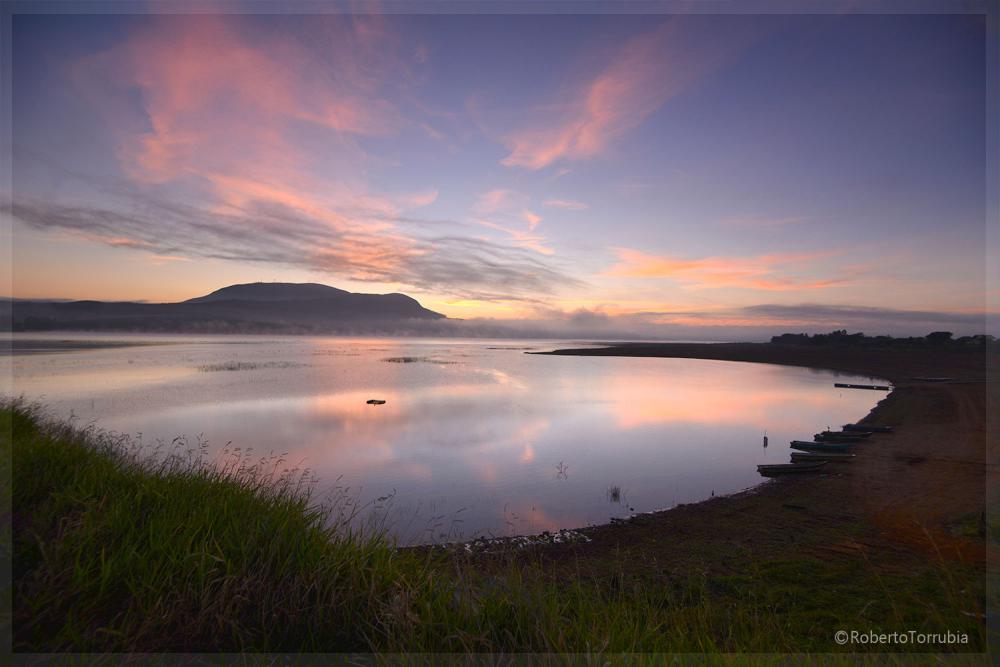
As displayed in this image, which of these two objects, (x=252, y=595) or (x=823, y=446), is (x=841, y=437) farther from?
(x=252, y=595)

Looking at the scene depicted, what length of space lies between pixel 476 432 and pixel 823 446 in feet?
48.1

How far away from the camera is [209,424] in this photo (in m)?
21.1

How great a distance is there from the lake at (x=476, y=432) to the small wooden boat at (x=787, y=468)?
1.63 feet

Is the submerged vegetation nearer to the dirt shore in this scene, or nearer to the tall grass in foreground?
the tall grass in foreground

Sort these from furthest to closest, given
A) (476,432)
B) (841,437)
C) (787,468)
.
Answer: (476,432)
(841,437)
(787,468)

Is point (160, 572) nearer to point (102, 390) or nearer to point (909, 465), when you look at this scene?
point (909, 465)

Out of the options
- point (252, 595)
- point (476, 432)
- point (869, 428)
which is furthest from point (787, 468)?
point (252, 595)

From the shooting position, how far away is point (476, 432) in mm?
21656

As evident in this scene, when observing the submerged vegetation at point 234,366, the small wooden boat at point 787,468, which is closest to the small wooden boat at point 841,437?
the small wooden boat at point 787,468

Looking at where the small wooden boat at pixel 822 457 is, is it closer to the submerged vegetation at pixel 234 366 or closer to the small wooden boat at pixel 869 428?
the small wooden boat at pixel 869 428

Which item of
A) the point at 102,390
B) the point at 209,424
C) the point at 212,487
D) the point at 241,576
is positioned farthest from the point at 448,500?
the point at 102,390

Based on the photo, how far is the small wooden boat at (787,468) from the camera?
1460cm

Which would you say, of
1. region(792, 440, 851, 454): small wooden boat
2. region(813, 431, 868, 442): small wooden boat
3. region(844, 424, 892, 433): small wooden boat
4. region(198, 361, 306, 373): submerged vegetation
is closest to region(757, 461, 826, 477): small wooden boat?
region(792, 440, 851, 454): small wooden boat

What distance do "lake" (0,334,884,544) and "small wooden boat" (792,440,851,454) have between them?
603mm
